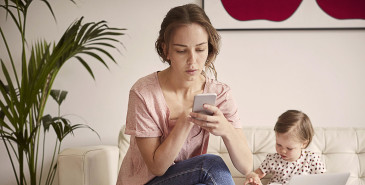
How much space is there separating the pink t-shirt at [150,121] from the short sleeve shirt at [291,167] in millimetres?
754

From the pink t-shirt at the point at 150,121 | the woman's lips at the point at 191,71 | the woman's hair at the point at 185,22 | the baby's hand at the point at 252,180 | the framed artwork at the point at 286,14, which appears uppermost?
the framed artwork at the point at 286,14

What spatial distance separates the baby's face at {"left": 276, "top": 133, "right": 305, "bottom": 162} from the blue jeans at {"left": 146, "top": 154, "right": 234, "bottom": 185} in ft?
2.85

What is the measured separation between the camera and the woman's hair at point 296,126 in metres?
2.30

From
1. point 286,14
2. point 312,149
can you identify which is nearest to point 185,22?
point 312,149

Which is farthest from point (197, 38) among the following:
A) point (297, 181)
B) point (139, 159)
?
point (297, 181)

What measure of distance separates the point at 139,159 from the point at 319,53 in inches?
70.9

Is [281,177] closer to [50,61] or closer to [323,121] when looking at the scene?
[323,121]

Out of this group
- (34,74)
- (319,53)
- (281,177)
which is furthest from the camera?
(319,53)

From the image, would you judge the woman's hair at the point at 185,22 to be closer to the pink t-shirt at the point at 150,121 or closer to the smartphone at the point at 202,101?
the pink t-shirt at the point at 150,121

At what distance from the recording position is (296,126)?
91.2 inches

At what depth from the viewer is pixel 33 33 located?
9.72 ft

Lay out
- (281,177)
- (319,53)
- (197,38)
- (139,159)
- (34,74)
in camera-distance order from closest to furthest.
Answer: (197,38) → (139,159) → (34,74) → (281,177) → (319,53)

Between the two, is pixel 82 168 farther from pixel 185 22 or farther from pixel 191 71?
pixel 185 22

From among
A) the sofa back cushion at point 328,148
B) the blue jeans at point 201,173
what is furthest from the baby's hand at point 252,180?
the blue jeans at point 201,173
